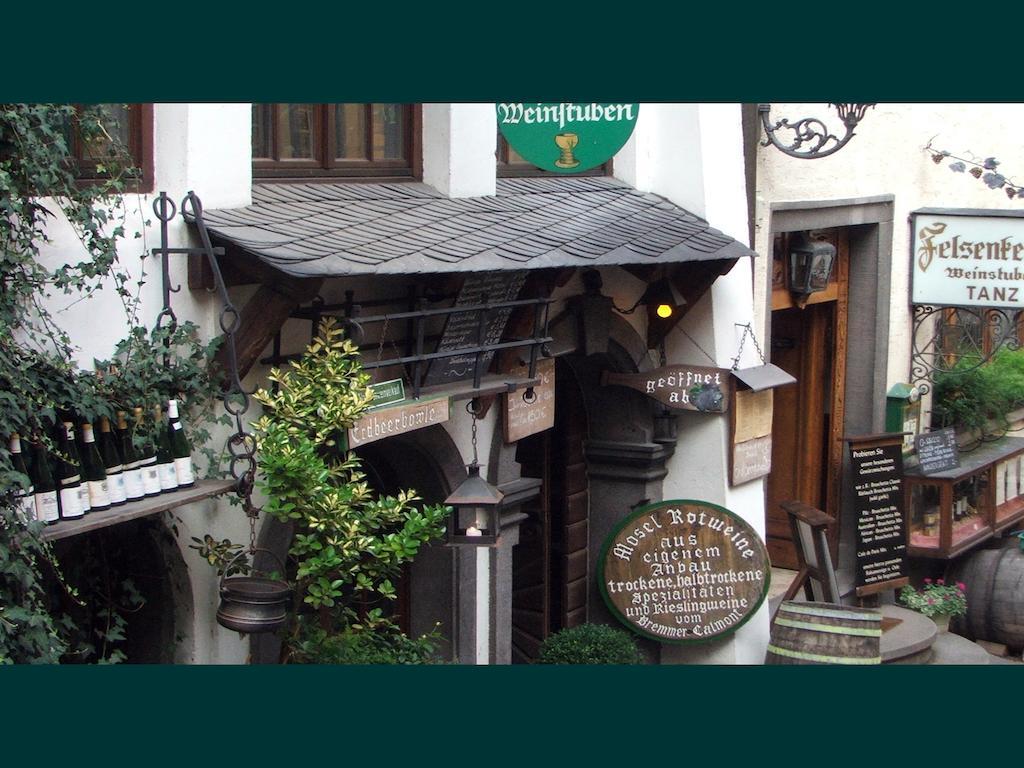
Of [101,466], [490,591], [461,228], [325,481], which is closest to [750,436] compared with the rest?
[490,591]

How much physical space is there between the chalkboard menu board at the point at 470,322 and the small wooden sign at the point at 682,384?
60.2 inches

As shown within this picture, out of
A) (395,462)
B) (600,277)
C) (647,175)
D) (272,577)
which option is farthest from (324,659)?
(647,175)

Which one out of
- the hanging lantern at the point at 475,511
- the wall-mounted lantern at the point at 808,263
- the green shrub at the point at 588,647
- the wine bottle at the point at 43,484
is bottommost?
the green shrub at the point at 588,647

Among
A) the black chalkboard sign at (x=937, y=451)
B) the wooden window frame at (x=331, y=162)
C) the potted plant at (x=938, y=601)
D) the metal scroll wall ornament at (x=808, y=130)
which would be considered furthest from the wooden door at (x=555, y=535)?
the black chalkboard sign at (x=937, y=451)

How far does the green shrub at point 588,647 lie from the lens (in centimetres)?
906

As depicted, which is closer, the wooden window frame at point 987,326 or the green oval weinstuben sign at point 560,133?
the green oval weinstuben sign at point 560,133

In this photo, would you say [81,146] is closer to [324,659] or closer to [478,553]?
[324,659]

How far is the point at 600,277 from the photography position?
907 cm

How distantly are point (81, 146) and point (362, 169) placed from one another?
6.23 feet

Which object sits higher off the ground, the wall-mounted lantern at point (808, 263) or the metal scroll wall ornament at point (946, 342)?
the wall-mounted lantern at point (808, 263)

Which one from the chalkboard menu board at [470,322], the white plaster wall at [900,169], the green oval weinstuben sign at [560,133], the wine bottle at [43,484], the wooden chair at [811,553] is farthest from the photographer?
the white plaster wall at [900,169]

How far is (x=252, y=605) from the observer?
20.5ft

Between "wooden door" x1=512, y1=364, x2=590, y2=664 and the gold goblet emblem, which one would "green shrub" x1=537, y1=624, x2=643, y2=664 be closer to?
"wooden door" x1=512, y1=364, x2=590, y2=664

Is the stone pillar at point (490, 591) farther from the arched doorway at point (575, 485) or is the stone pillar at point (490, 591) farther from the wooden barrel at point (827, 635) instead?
the wooden barrel at point (827, 635)
